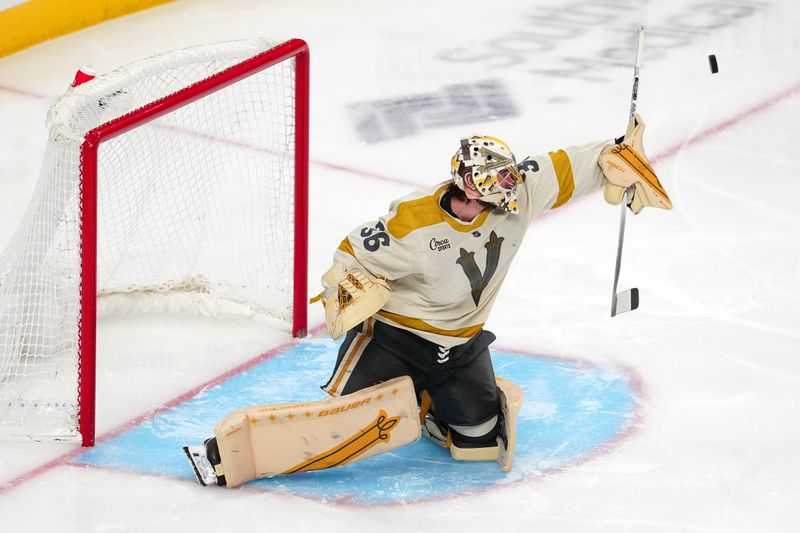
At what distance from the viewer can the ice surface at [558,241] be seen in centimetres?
306

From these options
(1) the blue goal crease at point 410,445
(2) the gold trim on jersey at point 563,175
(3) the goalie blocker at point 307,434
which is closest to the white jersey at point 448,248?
(2) the gold trim on jersey at point 563,175

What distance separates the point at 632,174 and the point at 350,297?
0.72m

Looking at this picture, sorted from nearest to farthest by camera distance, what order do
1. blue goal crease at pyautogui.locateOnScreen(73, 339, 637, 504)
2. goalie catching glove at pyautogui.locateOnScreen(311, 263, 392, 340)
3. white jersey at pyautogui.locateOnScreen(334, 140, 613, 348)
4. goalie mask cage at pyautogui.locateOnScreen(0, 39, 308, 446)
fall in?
goalie catching glove at pyautogui.locateOnScreen(311, 263, 392, 340) < white jersey at pyautogui.locateOnScreen(334, 140, 613, 348) < blue goal crease at pyautogui.locateOnScreen(73, 339, 637, 504) < goalie mask cage at pyautogui.locateOnScreen(0, 39, 308, 446)

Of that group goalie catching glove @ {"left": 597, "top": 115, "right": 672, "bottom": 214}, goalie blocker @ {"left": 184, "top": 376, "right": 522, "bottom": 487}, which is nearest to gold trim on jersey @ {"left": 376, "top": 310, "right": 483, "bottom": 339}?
goalie blocker @ {"left": 184, "top": 376, "right": 522, "bottom": 487}

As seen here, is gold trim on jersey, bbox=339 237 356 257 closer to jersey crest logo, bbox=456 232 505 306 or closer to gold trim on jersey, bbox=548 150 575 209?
jersey crest logo, bbox=456 232 505 306

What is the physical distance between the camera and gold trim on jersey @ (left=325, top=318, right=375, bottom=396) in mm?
3172

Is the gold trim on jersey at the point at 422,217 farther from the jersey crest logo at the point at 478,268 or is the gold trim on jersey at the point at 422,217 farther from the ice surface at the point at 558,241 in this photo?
the ice surface at the point at 558,241

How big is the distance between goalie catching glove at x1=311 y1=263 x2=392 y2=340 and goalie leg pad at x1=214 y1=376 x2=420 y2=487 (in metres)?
0.20

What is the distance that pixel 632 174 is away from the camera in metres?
3.17

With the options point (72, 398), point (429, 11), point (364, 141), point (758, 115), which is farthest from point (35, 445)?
point (429, 11)

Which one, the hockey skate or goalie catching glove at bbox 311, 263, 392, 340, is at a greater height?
goalie catching glove at bbox 311, 263, 392, 340

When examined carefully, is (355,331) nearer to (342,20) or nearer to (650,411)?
(650,411)

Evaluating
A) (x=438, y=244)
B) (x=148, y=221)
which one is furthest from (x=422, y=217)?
(x=148, y=221)

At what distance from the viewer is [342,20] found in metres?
6.52
